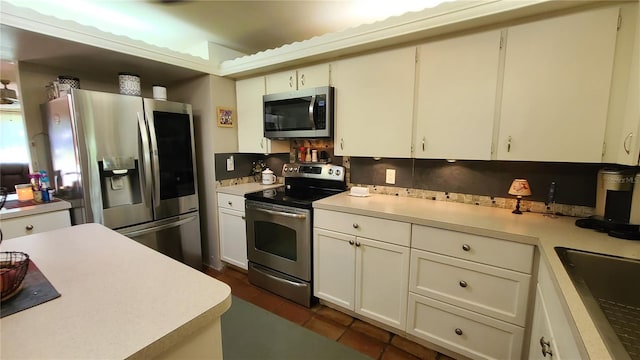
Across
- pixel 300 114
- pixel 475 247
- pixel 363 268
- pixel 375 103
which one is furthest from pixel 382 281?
pixel 300 114

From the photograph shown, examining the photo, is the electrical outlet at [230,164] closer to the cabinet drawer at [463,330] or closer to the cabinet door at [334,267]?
the cabinet door at [334,267]

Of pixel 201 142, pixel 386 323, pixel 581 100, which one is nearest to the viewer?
pixel 581 100

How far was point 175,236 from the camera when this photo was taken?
2.61 meters

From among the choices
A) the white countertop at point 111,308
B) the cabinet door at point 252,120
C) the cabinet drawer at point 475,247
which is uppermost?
the cabinet door at point 252,120

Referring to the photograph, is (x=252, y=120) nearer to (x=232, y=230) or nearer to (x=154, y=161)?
(x=154, y=161)

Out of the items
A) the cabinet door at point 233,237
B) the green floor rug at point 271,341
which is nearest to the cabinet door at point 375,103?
the cabinet door at point 233,237

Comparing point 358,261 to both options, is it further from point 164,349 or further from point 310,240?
point 164,349

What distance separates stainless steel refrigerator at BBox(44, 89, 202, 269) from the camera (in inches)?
79.3

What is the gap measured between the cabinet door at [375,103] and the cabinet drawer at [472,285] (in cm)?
78

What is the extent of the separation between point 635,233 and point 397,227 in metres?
1.11

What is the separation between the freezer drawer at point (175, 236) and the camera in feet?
7.77

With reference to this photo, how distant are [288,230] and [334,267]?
1.59 feet

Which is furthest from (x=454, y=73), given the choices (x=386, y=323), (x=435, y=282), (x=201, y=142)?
(x=201, y=142)

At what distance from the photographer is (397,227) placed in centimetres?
174
